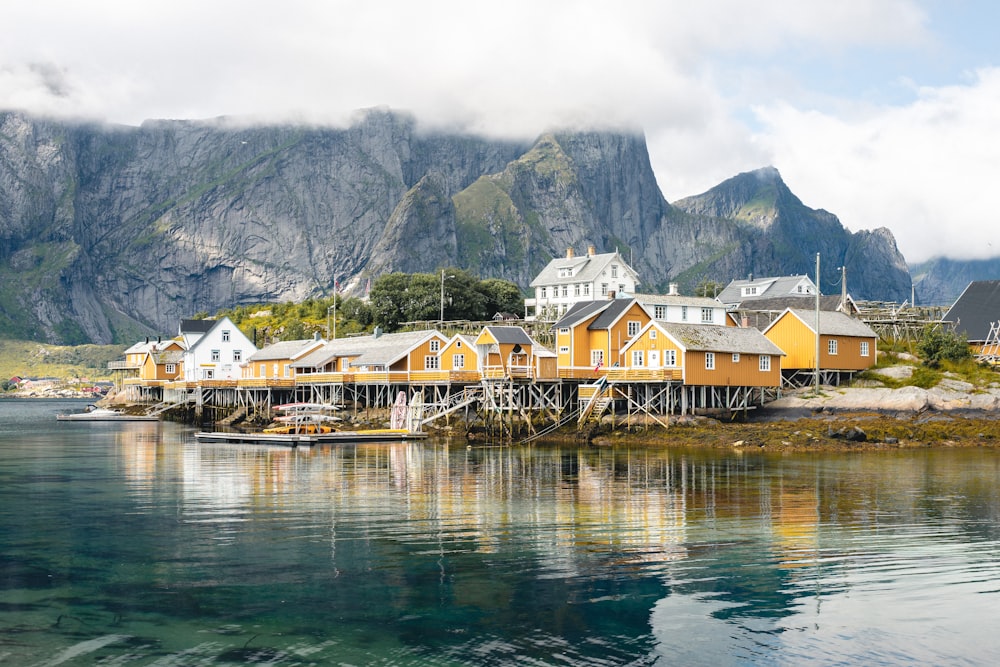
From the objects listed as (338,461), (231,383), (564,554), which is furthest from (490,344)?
(564,554)

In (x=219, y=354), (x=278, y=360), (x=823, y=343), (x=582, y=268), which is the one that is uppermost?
(x=582, y=268)

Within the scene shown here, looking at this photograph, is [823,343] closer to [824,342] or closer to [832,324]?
[824,342]

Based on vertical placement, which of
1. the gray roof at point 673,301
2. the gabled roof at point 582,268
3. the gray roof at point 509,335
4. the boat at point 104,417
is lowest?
the boat at point 104,417

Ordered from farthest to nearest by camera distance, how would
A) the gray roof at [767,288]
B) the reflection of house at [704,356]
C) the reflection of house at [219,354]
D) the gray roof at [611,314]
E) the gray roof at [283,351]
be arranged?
the gray roof at [767,288] → the reflection of house at [219,354] → the gray roof at [283,351] → the gray roof at [611,314] → the reflection of house at [704,356]

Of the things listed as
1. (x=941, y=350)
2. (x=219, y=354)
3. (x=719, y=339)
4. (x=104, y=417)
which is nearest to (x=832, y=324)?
(x=941, y=350)

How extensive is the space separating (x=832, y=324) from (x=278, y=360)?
5449cm

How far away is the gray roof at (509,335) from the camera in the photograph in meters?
72.1

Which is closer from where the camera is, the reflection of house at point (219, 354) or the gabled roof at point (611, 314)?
the gabled roof at point (611, 314)

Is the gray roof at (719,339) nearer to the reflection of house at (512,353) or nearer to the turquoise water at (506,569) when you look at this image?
the reflection of house at (512,353)

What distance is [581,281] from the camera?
125 metres

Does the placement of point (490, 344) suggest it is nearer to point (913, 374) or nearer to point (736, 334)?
point (736, 334)

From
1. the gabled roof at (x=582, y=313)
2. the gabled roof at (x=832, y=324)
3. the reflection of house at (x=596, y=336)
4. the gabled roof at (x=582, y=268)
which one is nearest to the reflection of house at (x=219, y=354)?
the gabled roof at (x=582, y=268)

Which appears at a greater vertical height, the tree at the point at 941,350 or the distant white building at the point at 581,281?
the distant white building at the point at 581,281

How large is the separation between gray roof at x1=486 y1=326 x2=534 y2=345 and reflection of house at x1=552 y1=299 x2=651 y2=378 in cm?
287
